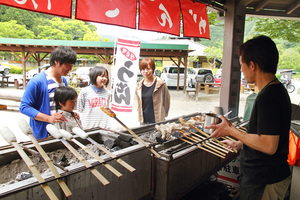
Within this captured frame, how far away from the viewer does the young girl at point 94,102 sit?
3.53 meters

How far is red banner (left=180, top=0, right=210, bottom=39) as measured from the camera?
4625 mm

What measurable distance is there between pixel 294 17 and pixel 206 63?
34.2 metres

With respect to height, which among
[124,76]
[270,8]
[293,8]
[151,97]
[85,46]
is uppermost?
[85,46]

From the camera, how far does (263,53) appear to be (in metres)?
1.70

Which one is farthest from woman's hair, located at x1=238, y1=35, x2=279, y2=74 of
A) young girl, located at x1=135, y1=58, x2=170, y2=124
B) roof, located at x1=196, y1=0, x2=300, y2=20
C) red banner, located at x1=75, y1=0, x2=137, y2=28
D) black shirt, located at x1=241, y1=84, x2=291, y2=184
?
roof, located at x1=196, y1=0, x2=300, y2=20

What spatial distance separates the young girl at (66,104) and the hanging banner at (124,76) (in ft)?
5.91

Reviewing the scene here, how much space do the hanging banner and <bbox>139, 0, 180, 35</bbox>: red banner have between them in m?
0.86

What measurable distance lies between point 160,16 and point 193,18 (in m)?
0.99

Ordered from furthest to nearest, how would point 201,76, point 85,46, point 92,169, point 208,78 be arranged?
point 201,76 → point 208,78 → point 85,46 → point 92,169

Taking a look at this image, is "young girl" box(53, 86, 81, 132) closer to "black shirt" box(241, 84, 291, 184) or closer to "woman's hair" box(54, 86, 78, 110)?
"woman's hair" box(54, 86, 78, 110)

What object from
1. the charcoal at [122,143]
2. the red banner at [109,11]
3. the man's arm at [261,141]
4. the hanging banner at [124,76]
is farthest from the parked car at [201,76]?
the man's arm at [261,141]

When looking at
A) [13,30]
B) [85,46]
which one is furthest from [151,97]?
[13,30]

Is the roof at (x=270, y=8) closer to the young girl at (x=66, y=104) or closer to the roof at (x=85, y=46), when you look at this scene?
the young girl at (x=66, y=104)

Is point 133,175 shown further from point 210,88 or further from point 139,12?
point 210,88
